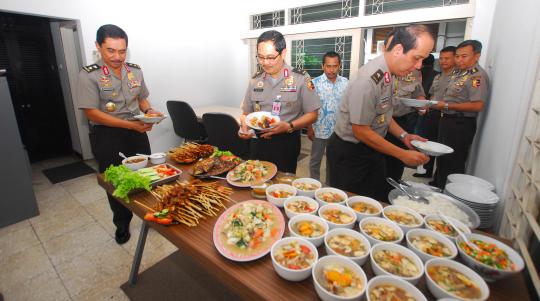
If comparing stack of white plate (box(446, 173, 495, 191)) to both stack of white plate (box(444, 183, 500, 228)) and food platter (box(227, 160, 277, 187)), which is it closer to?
stack of white plate (box(444, 183, 500, 228))

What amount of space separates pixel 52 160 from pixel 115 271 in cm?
348

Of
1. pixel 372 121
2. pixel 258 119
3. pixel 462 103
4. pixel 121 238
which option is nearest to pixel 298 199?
pixel 372 121

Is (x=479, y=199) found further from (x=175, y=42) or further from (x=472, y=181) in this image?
(x=175, y=42)

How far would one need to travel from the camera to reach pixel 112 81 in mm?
2043

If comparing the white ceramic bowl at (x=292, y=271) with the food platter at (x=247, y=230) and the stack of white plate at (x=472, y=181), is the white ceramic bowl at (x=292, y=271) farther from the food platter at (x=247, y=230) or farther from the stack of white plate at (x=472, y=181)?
the stack of white plate at (x=472, y=181)

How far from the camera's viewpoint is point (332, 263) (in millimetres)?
827

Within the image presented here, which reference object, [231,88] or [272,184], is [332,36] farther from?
[272,184]

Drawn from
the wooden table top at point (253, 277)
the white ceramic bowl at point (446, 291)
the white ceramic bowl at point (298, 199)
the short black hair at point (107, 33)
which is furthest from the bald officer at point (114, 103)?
the white ceramic bowl at point (446, 291)

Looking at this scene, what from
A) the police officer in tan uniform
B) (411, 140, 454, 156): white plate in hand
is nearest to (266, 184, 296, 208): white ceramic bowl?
(411, 140, 454, 156): white plate in hand

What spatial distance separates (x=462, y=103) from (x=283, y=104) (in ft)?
6.17

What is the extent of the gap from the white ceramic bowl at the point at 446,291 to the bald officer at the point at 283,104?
1.23 meters

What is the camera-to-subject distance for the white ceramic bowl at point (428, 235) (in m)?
0.84

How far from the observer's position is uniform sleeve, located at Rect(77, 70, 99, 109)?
192cm

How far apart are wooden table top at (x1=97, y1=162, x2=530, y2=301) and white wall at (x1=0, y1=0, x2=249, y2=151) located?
11.8ft
